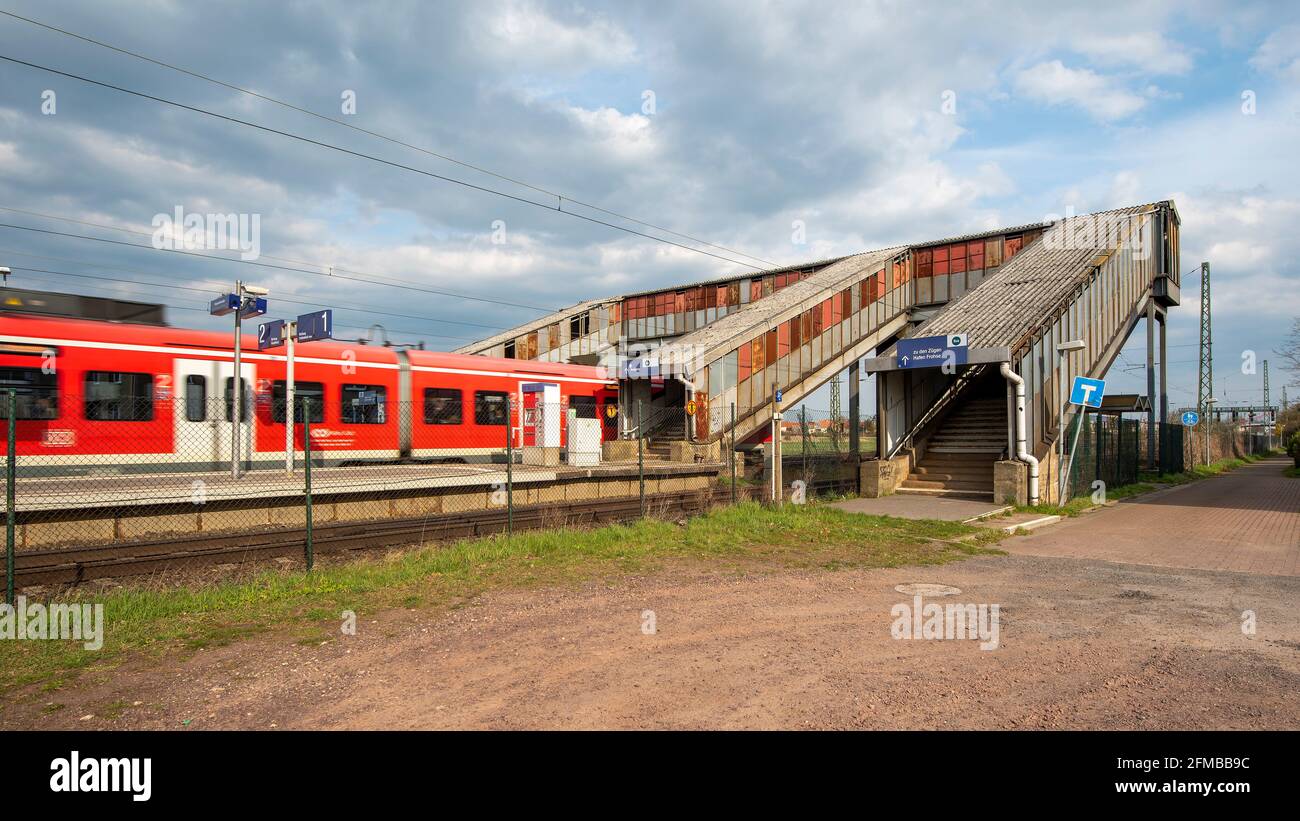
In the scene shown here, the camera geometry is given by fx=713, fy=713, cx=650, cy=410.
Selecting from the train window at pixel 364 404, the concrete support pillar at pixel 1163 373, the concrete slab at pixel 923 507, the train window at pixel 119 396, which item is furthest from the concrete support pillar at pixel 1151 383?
the train window at pixel 119 396

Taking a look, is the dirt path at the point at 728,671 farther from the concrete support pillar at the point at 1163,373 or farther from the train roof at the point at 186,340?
the concrete support pillar at the point at 1163,373

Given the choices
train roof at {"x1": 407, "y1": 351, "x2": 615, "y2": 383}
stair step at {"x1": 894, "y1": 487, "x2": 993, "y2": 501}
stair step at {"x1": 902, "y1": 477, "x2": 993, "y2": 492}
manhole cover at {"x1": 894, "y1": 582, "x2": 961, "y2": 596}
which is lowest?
manhole cover at {"x1": 894, "y1": 582, "x2": 961, "y2": 596}

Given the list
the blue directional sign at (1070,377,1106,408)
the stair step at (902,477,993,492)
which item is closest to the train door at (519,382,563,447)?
the stair step at (902,477,993,492)

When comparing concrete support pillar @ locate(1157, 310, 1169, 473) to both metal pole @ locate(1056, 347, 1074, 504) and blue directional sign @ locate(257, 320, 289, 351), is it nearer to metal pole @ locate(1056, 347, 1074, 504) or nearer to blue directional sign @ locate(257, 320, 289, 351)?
metal pole @ locate(1056, 347, 1074, 504)

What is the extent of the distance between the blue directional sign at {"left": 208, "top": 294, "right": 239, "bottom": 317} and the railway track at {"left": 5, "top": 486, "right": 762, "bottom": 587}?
16.2ft

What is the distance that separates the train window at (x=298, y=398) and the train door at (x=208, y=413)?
1.65 feet

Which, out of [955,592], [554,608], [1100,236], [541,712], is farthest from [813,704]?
[1100,236]

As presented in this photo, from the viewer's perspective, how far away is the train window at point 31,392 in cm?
1238

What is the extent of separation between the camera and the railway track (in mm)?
8562

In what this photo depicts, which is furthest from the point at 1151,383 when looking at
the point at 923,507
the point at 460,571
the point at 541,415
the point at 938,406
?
the point at 460,571
